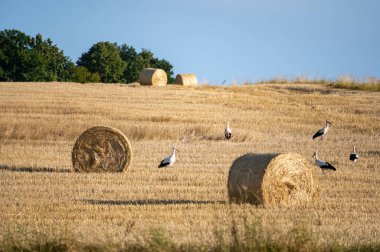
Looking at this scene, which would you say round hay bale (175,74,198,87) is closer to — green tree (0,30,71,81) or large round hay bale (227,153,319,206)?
green tree (0,30,71,81)

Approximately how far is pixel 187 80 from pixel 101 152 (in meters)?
27.2

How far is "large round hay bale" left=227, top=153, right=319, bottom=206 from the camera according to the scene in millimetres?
12008

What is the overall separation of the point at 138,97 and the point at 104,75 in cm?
3624

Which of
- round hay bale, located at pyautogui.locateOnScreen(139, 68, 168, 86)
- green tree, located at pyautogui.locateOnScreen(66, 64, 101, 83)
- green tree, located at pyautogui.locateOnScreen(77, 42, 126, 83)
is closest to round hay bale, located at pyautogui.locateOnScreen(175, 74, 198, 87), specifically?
round hay bale, located at pyautogui.locateOnScreen(139, 68, 168, 86)

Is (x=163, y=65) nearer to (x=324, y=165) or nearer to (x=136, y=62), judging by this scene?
(x=136, y=62)

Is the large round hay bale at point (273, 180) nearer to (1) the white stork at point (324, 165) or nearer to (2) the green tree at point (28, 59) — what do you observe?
(1) the white stork at point (324, 165)

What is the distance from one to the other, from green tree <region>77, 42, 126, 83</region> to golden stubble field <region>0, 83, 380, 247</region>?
28774 mm

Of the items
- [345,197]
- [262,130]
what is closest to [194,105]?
[262,130]

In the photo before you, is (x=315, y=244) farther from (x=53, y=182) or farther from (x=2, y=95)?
(x=2, y=95)

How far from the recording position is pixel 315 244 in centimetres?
737

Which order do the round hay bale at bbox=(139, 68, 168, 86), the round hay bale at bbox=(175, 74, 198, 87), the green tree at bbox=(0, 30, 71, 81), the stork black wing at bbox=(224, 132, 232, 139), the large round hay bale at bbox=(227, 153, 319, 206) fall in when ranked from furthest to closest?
the green tree at bbox=(0, 30, 71, 81) < the round hay bale at bbox=(175, 74, 198, 87) < the round hay bale at bbox=(139, 68, 168, 86) < the stork black wing at bbox=(224, 132, 232, 139) < the large round hay bale at bbox=(227, 153, 319, 206)

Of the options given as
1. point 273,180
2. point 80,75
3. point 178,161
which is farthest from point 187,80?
point 273,180

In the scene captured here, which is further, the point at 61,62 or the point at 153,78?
the point at 61,62

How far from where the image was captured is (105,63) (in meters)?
69.3
